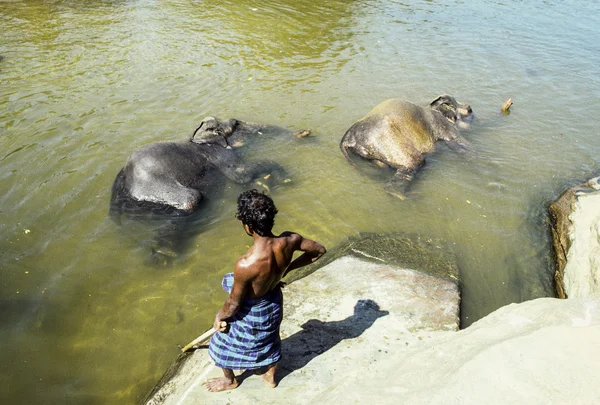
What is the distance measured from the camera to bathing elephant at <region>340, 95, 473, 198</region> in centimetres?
558

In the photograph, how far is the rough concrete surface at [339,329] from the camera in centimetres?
277

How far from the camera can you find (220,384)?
108 inches

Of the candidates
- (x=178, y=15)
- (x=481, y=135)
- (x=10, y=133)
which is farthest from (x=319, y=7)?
(x=10, y=133)

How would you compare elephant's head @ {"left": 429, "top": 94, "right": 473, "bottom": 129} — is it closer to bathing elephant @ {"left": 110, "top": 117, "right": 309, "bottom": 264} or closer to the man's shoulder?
bathing elephant @ {"left": 110, "top": 117, "right": 309, "bottom": 264}

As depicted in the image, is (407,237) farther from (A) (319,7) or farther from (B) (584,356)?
(A) (319,7)

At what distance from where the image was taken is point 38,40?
895 centimetres

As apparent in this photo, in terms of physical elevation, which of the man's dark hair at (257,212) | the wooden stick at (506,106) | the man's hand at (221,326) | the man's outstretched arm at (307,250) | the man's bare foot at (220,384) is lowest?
the man's bare foot at (220,384)

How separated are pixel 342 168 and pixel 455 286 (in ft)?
8.15

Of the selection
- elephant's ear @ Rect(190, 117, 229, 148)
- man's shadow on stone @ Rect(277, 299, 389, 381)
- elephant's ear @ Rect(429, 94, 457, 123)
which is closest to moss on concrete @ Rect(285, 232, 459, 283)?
man's shadow on stone @ Rect(277, 299, 389, 381)

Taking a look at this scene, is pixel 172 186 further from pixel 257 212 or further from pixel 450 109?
pixel 450 109

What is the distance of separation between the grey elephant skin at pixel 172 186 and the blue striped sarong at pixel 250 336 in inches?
72.7

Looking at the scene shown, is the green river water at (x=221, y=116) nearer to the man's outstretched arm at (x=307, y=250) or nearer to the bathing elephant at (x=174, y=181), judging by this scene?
the bathing elephant at (x=174, y=181)

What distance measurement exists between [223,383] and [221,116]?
16.3ft

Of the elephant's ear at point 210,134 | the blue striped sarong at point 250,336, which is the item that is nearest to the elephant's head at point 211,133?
the elephant's ear at point 210,134
